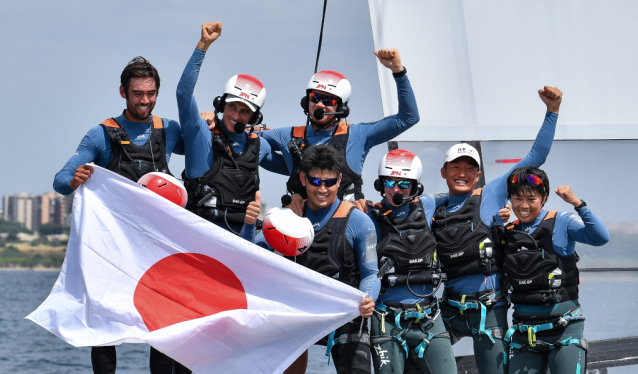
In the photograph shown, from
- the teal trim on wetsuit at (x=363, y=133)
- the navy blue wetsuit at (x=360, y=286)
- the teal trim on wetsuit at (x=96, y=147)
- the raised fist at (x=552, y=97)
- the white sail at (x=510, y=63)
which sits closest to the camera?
the navy blue wetsuit at (x=360, y=286)

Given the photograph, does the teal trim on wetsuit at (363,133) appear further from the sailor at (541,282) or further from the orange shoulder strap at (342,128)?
the sailor at (541,282)

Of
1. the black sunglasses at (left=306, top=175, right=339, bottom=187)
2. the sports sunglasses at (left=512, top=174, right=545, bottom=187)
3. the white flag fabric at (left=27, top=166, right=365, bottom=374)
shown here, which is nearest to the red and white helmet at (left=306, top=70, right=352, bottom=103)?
the black sunglasses at (left=306, top=175, right=339, bottom=187)

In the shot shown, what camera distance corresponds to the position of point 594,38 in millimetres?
8867

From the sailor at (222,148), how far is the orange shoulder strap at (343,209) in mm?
848

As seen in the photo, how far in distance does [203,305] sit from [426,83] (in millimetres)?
4156

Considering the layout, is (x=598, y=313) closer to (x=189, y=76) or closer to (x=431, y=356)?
(x=431, y=356)

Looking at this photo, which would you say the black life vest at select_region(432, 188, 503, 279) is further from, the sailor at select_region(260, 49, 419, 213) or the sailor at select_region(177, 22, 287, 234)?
the sailor at select_region(177, 22, 287, 234)

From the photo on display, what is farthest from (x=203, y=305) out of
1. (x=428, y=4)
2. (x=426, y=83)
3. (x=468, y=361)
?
(x=428, y=4)

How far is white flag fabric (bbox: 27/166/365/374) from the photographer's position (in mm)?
5359

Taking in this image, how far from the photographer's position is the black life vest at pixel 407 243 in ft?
18.9

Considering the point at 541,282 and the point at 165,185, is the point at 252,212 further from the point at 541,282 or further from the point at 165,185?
the point at 541,282

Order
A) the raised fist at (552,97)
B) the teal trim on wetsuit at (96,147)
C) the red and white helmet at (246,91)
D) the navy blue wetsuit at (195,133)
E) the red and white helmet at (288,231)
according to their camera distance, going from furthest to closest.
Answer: the raised fist at (552,97), the red and white helmet at (246,91), the navy blue wetsuit at (195,133), the teal trim on wetsuit at (96,147), the red and white helmet at (288,231)

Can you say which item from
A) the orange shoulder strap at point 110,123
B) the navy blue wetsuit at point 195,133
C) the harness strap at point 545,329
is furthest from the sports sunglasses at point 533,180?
the orange shoulder strap at point 110,123

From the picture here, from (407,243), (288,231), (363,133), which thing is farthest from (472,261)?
(288,231)
